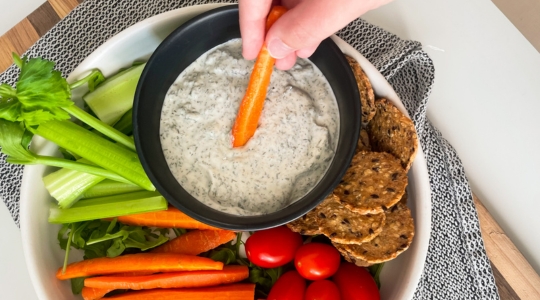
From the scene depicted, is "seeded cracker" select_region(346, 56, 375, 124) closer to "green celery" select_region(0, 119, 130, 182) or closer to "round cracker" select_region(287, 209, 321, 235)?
"round cracker" select_region(287, 209, 321, 235)

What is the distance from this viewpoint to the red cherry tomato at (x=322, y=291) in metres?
1.61

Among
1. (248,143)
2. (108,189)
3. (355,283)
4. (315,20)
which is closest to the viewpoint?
(315,20)

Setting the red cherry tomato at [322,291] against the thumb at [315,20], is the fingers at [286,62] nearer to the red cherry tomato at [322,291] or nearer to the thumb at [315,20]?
the thumb at [315,20]

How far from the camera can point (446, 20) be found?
1.89m

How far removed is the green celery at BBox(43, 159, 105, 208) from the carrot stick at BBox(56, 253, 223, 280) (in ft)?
0.75

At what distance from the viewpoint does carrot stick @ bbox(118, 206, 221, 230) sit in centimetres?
170

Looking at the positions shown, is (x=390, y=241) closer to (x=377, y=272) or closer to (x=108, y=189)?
(x=377, y=272)

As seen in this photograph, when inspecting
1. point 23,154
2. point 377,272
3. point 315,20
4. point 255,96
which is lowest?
point 377,272

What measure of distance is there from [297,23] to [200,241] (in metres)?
0.87

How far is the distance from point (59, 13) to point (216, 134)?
0.90m

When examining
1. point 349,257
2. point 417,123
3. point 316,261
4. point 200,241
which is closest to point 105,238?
point 200,241

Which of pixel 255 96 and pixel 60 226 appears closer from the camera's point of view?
pixel 255 96

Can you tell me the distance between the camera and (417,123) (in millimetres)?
1743

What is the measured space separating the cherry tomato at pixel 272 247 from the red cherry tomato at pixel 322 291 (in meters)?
0.13
